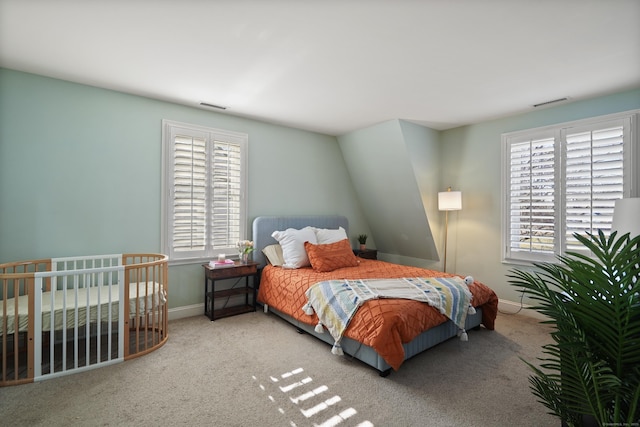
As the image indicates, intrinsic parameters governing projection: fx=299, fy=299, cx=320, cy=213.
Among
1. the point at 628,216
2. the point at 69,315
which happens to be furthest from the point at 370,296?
the point at 69,315

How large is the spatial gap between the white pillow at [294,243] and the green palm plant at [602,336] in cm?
275

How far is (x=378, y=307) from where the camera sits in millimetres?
2377

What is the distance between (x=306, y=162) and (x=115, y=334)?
10.5 ft

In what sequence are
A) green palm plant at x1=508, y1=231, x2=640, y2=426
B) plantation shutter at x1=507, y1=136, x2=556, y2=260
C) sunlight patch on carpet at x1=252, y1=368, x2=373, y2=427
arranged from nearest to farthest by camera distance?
1. green palm plant at x1=508, y1=231, x2=640, y2=426
2. sunlight patch on carpet at x1=252, y1=368, x2=373, y2=427
3. plantation shutter at x1=507, y1=136, x2=556, y2=260

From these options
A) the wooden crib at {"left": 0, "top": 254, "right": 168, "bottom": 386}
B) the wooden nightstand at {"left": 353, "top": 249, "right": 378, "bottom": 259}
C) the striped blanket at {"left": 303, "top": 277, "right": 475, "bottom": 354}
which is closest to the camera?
the wooden crib at {"left": 0, "top": 254, "right": 168, "bottom": 386}

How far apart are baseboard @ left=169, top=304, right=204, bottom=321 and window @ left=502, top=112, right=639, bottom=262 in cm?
400

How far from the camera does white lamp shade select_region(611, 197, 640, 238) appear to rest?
2.37 meters

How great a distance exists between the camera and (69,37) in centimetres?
222

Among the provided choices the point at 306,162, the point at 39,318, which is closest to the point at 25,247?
the point at 39,318

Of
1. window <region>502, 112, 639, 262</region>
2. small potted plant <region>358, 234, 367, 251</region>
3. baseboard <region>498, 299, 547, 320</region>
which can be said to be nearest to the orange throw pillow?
small potted plant <region>358, 234, 367, 251</region>

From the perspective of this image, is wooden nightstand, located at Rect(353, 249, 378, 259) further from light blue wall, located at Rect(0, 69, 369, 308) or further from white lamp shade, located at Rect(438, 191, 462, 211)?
light blue wall, located at Rect(0, 69, 369, 308)

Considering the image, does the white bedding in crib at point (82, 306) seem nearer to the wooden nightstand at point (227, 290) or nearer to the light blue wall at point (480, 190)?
the wooden nightstand at point (227, 290)

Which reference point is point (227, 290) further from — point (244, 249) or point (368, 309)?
point (368, 309)

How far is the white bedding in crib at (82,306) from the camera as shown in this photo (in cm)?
223
